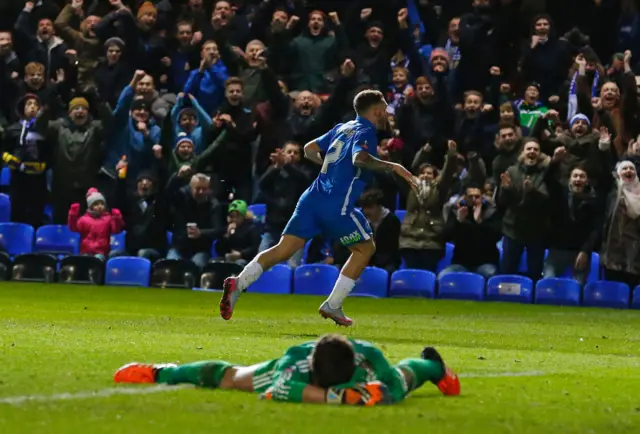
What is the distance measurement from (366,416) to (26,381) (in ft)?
7.44

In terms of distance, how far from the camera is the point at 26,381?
8281 mm

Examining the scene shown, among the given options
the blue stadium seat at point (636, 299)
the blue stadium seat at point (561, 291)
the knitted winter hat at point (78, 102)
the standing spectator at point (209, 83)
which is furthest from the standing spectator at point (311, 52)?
the blue stadium seat at point (636, 299)

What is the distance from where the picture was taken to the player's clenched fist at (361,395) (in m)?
7.31

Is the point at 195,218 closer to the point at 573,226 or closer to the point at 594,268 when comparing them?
the point at 573,226

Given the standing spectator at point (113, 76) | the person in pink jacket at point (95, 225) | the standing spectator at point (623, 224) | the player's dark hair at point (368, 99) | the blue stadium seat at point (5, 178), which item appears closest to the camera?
the player's dark hair at point (368, 99)

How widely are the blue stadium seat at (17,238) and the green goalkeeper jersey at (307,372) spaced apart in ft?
50.1

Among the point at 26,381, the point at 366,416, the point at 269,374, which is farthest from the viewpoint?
the point at 26,381

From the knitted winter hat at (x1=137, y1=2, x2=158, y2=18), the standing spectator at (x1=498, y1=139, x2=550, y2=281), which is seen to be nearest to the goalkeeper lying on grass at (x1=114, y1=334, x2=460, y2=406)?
the standing spectator at (x1=498, y1=139, x2=550, y2=281)

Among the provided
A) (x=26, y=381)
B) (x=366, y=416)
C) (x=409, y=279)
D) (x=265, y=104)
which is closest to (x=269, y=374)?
(x=366, y=416)

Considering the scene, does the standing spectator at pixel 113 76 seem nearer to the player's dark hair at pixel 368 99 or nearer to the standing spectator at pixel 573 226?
the standing spectator at pixel 573 226

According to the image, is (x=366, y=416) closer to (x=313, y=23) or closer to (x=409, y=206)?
(x=409, y=206)

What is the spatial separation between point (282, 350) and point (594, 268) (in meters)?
10.5

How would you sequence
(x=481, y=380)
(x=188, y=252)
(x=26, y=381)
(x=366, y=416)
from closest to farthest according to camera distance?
(x=366, y=416), (x=26, y=381), (x=481, y=380), (x=188, y=252)

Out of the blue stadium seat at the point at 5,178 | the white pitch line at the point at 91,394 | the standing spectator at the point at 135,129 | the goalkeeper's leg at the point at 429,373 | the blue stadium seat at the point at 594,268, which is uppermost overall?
the standing spectator at the point at 135,129
